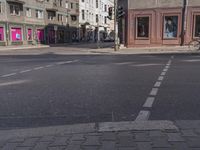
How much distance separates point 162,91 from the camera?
Answer: 25.5 feet

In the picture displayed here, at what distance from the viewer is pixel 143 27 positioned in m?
28.8

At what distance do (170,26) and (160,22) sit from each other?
99 centimetres

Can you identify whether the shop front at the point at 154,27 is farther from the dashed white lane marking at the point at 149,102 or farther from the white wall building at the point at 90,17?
the white wall building at the point at 90,17

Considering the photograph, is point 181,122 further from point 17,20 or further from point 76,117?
point 17,20

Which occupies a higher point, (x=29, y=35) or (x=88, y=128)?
(x=29, y=35)

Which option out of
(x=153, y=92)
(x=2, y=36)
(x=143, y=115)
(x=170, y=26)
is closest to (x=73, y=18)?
(x=2, y=36)

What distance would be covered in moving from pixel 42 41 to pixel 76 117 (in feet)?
169

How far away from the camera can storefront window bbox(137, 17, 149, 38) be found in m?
28.6

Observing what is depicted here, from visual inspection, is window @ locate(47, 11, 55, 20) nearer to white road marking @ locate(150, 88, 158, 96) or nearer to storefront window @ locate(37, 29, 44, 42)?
storefront window @ locate(37, 29, 44, 42)

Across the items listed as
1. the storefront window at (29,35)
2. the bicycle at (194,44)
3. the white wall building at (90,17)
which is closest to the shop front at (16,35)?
the storefront window at (29,35)

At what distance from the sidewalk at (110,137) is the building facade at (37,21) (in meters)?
40.5

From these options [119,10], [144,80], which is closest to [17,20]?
[119,10]

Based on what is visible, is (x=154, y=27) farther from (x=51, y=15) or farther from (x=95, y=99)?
(x=51, y=15)

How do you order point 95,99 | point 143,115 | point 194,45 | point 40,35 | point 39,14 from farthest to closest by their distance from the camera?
point 40,35 < point 39,14 < point 194,45 < point 95,99 < point 143,115
